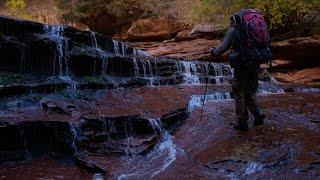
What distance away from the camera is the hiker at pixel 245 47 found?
623 centimetres

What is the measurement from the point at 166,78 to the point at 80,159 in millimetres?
7324

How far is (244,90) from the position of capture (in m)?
6.70

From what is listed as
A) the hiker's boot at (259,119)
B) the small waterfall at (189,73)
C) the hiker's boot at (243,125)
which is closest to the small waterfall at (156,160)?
the hiker's boot at (243,125)

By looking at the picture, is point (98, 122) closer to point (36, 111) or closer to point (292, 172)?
point (36, 111)

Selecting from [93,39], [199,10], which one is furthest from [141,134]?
[199,10]

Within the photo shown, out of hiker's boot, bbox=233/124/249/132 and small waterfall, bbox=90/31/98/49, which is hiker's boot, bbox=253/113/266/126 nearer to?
hiker's boot, bbox=233/124/249/132

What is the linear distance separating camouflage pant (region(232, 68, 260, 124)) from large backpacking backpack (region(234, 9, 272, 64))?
36cm

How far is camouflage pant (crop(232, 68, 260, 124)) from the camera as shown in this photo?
6633 mm

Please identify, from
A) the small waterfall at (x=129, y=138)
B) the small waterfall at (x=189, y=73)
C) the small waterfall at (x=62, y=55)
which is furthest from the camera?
the small waterfall at (x=189, y=73)

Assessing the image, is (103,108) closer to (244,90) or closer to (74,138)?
(74,138)

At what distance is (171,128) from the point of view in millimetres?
7645

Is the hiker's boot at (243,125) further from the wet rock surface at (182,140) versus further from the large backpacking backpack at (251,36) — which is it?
the large backpacking backpack at (251,36)

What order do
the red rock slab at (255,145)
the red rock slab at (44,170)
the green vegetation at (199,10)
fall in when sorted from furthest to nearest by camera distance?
1. the green vegetation at (199,10)
2. the red rock slab at (44,170)
3. the red rock slab at (255,145)

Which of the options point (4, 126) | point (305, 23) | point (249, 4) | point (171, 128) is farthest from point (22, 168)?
point (305, 23)
